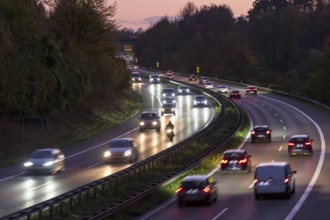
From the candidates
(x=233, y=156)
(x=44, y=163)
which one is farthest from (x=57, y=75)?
(x=233, y=156)

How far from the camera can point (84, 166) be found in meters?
43.1

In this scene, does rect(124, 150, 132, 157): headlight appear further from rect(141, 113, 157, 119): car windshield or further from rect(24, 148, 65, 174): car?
rect(141, 113, 157, 119): car windshield

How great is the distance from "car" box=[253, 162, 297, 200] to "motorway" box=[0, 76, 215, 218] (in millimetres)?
8215

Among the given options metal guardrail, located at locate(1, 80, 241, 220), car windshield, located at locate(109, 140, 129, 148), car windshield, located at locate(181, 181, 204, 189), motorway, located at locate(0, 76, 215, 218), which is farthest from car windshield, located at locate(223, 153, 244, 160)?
car windshield, located at locate(181, 181, 204, 189)

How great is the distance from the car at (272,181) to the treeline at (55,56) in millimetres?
23795

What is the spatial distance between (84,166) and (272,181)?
15.5 m

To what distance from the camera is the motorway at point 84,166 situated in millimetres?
31391

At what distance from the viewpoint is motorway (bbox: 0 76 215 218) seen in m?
31.4

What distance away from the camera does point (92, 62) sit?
80500mm

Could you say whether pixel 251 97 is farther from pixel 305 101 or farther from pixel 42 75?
pixel 42 75

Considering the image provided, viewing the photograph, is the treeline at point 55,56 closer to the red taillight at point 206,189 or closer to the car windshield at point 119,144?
the car windshield at point 119,144

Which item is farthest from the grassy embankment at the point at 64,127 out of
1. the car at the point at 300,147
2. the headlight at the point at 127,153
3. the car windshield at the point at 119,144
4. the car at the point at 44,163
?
the car at the point at 300,147

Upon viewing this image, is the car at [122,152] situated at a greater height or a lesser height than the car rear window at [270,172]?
lesser

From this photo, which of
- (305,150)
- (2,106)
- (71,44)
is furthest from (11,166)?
(71,44)
